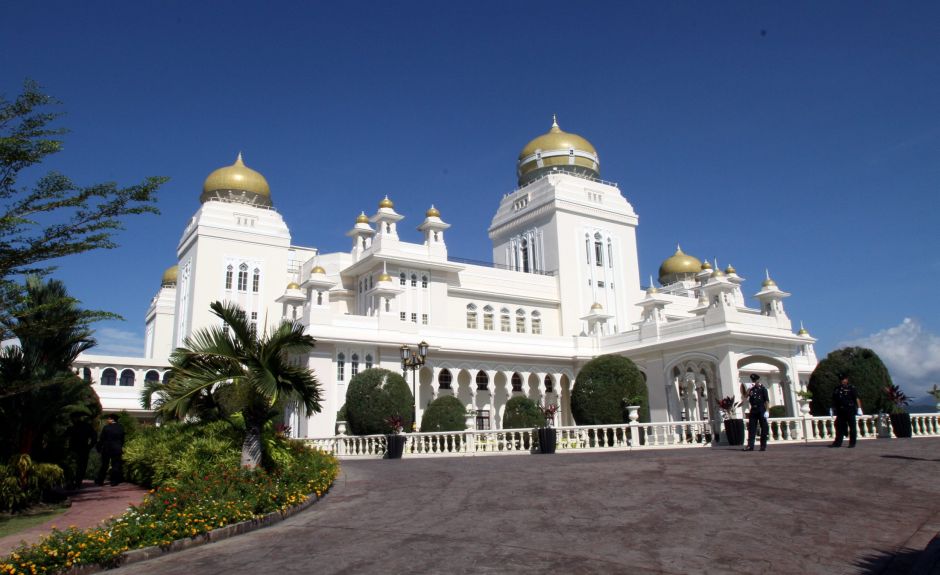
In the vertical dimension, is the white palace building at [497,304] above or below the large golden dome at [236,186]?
below

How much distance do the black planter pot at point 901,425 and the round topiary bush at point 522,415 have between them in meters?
10.8

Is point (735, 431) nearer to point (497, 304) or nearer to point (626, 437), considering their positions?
point (626, 437)

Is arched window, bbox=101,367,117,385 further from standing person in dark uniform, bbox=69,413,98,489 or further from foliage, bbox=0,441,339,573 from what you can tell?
foliage, bbox=0,441,339,573

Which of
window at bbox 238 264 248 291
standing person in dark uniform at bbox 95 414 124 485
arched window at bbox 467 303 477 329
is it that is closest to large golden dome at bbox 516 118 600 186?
arched window at bbox 467 303 477 329

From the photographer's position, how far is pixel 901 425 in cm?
1892

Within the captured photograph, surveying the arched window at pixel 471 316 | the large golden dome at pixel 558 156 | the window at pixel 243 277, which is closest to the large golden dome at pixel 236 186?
the window at pixel 243 277

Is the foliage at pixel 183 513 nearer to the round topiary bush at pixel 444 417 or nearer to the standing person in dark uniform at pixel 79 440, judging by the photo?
the standing person in dark uniform at pixel 79 440

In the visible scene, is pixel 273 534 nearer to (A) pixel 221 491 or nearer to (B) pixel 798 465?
(A) pixel 221 491

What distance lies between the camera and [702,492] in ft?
30.2

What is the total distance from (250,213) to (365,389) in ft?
65.1

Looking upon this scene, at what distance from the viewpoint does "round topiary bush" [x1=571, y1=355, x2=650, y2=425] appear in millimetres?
25828

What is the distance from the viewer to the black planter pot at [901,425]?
18875 mm

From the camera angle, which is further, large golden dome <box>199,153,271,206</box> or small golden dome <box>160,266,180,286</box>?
small golden dome <box>160,266,180,286</box>

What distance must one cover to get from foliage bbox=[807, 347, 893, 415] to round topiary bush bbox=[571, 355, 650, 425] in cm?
604
